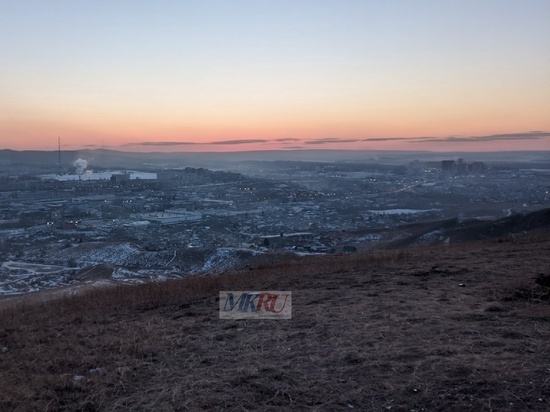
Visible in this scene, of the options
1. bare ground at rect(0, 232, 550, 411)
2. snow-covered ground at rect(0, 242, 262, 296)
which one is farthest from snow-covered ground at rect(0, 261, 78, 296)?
bare ground at rect(0, 232, 550, 411)

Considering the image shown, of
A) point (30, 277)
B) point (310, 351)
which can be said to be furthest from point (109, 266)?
point (310, 351)

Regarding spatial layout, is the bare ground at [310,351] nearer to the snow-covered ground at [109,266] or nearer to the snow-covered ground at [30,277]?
the snow-covered ground at [30,277]

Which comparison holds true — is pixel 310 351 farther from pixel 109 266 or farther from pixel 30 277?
pixel 109 266

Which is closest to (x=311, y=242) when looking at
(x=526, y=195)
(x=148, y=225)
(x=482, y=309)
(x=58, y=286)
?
(x=148, y=225)

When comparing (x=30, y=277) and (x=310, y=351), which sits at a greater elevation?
(x=310, y=351)

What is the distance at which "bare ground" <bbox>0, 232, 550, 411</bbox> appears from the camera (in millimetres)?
3734

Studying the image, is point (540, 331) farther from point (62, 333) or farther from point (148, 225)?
point (148, 225)

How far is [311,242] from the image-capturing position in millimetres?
25062

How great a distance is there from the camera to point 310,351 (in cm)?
474

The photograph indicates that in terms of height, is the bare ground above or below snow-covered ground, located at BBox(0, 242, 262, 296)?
above

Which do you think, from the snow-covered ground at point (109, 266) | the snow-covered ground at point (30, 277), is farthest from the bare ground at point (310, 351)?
the snow-covered ground at point (109, 266)

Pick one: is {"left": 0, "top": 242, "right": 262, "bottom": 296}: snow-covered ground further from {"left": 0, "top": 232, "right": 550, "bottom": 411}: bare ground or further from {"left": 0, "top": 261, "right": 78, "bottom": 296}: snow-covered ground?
{"left": 0, "top": 232, "right": 550, "bottom": 411}: bare ground

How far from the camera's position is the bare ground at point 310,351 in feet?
12.3

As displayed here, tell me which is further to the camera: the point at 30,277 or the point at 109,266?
the point at 109,266
